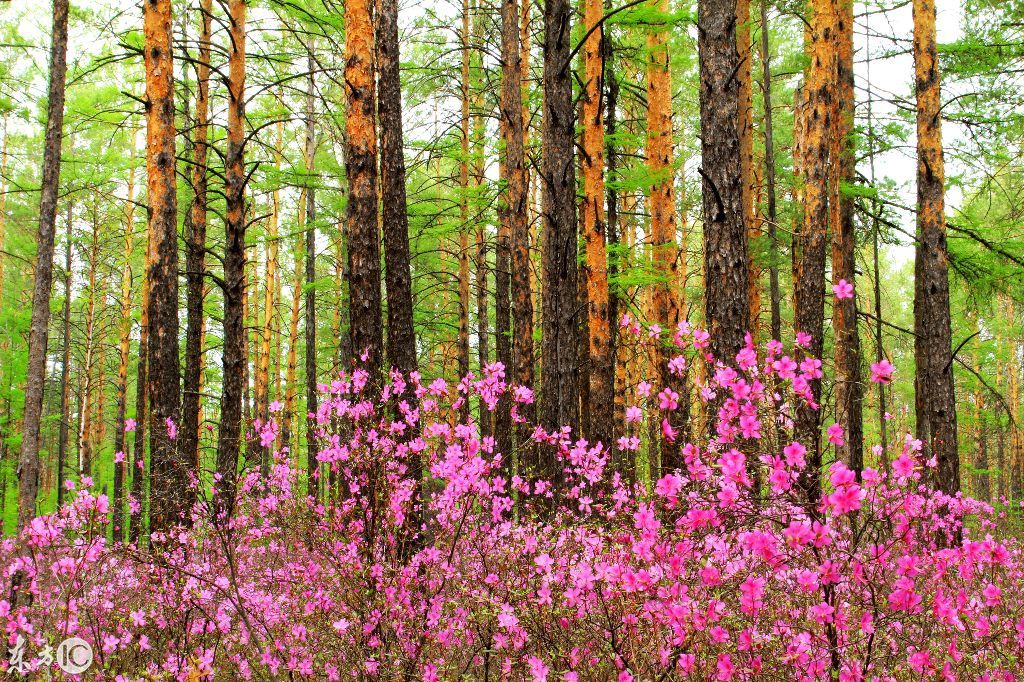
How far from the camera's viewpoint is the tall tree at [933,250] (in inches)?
309

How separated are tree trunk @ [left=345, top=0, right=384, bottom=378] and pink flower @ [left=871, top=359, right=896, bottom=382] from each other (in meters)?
4.54

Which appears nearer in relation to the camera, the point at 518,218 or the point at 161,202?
the point at 161,202

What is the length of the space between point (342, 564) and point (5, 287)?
99.1 ft

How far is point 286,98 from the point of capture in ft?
69.3

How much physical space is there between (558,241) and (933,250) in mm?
4551

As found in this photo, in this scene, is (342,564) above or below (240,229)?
below

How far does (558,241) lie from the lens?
29.1 ft

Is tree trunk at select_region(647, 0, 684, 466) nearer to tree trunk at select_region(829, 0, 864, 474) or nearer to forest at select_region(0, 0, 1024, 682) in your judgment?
forest at select_region(0, 0, 1024, 682)

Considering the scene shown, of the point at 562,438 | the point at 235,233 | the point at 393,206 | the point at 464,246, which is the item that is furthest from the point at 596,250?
the point at 464,246

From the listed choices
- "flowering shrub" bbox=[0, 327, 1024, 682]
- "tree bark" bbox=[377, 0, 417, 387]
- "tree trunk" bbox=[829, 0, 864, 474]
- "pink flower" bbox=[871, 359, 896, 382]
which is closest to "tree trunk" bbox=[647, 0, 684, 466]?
"tree trunk" bbox=[829, 0, 864, 474]

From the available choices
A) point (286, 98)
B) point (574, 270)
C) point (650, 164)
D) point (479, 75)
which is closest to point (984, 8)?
point (650, 164)

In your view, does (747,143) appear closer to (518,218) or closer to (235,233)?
(518,218)

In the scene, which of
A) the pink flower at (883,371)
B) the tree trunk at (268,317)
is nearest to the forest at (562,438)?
the pink flower at (883,371)

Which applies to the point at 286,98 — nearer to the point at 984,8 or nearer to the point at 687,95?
the point at 687,95
